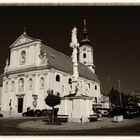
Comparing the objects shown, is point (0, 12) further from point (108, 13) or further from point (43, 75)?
point (43, 75)

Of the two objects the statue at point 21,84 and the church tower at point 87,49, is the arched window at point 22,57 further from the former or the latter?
the church tower at point 87,49

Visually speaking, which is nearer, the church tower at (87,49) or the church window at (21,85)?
the church tower at (87,49)

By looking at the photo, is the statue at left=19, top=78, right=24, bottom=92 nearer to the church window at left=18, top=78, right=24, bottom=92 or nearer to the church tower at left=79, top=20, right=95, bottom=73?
the church window at left=18, top=78, right=24, bottom=92

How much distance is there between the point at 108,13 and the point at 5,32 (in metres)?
2.31

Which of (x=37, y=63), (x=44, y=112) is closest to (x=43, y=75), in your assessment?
(x=37, y=63)

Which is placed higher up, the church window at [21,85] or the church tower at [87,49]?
the church tower at [87,49]

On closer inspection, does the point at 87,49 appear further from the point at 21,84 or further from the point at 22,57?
the point at 21,84

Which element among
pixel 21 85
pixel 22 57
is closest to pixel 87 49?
pixel 22 57

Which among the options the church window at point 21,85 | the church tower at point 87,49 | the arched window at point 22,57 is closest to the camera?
the church tower at point 87,49

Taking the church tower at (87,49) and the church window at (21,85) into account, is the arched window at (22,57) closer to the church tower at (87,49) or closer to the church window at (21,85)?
the church window at (21,85)

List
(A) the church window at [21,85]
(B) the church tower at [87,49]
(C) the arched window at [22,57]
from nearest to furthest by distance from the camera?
(B) the church tower at [87,49], (C) the arched window at [22,57], (A) the church window at [21,85]

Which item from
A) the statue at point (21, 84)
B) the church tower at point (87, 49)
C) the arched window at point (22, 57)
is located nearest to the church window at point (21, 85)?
the statue at point (21, 84)

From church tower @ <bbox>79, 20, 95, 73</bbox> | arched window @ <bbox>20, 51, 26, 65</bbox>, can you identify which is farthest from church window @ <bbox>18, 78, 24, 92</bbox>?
church tower @ <bbox>79, 20, 95, 73</bbox>

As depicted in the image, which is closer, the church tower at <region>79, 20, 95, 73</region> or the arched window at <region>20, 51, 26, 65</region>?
the church tower at <region>79, 20, 95, 73</region>
